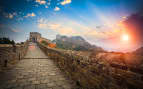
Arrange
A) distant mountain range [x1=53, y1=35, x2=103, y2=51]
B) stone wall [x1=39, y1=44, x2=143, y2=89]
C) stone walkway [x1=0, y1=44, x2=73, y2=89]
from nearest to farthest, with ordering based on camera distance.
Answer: stone wall [x1=39, y1=44, x2=143, y2=89] → stone walkway [x1=0, y1=44, x2=73, y2=89] → distant mountain range [x1=53, y1=35, x2=103, y2=51]

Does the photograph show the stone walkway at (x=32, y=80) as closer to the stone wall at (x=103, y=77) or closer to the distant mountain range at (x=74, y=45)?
the stone wall at (x=103, y=77)

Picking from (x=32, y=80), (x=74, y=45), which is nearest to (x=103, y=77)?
(x=32, y=80)

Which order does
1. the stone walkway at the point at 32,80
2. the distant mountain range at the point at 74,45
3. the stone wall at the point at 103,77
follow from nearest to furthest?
the stone wall at the point at 103,77 → the stone walkway at the point at 32,80 → the distant mountain range at the point at 74,45

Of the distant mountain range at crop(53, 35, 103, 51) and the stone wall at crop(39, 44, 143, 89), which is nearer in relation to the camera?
the stone wall at crop(39, 44, 143, 89)

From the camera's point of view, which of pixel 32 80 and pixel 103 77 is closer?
pixel 103 77

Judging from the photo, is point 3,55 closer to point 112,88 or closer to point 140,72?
point 112,88

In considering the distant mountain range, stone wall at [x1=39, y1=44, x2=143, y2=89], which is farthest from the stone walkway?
the distant mountain range

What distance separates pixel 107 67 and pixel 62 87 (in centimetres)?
197

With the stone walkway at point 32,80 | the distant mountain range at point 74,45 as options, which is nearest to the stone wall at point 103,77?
the stone walkway at point 32,80

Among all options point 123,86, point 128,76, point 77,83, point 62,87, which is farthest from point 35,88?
point 128,76

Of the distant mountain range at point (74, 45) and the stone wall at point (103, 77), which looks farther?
the distant mountain range at point (74, 45)

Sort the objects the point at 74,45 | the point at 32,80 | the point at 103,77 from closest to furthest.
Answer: the point at 103,77, the point at 32,80, the point at 74,45

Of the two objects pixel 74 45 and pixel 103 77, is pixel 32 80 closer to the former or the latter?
pixel 103 77

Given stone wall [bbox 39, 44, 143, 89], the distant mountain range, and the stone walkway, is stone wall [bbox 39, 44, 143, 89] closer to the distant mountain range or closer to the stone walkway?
the stone walkway
